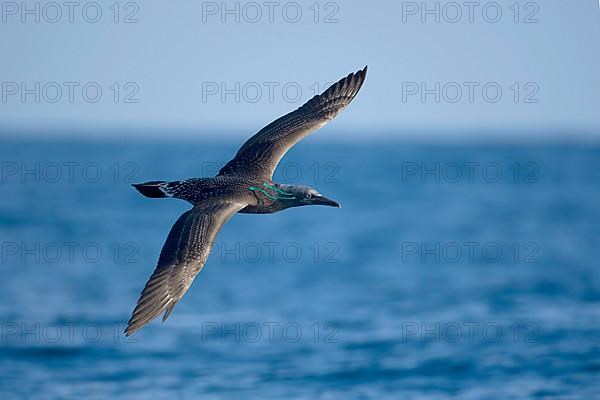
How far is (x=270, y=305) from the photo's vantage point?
90.1 ft

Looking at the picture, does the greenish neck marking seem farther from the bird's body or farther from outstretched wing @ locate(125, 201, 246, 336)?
outstretched wing @ locate(125, 201, 246, 336)

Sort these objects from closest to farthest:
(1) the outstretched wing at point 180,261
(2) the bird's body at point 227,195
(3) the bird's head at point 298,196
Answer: (1) the outstretched wing at point 180,261
(2) the bird's body at point 227,195
(3) the bird's head at point 298,196

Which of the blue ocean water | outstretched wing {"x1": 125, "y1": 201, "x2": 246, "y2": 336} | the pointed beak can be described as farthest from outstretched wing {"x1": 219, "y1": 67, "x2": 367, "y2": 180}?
the blue ocean water

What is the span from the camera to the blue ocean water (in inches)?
774

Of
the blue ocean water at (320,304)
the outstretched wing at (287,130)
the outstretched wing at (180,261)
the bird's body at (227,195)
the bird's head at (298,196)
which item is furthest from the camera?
the blue ocean water at (320,304)

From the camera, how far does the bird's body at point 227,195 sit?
12.3 meters

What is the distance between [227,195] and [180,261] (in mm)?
1341

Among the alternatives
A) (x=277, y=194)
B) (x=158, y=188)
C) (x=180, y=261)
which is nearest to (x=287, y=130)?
(x=277, y=194)

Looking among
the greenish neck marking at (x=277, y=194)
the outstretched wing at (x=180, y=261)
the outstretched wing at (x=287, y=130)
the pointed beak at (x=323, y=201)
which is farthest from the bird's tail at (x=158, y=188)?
the pointed beak at (x=323, y=201)

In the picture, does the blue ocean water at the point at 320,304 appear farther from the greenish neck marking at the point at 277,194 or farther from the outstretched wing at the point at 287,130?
the greenish neck marking at the point at 277,194

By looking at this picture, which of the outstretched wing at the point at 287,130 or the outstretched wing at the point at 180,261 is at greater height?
the outstretched wing at the point at 287,130

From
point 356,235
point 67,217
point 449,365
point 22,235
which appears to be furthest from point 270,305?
point 67,217

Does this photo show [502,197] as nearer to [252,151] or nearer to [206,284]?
[206,284]

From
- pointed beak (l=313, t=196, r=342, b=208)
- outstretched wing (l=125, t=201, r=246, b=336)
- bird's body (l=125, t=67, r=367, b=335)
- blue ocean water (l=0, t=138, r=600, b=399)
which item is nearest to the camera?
outstretched wing (l=125, t=201, r=246, b=336)
